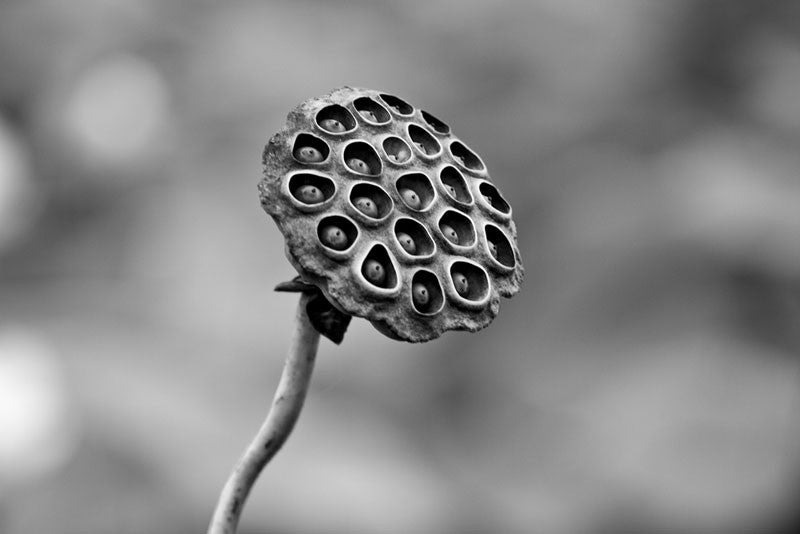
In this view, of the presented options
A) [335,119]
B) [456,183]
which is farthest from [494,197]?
[335,119]

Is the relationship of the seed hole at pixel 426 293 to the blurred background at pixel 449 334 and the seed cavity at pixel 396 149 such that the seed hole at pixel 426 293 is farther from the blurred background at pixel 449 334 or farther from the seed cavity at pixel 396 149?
the blurred background at pixel 449 334

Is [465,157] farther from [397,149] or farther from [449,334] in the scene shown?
[449,334]

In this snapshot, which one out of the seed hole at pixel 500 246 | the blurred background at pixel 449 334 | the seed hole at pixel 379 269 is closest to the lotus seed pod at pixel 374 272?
the seed hole at pixel 379 269

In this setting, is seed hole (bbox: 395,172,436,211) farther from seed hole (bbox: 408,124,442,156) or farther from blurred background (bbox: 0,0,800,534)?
blurred background (bbox: 0,0,800,534)

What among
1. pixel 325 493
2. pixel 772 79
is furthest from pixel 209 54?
pixel 772 79

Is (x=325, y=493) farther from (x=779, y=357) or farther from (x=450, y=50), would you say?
(x=450, y=50)
